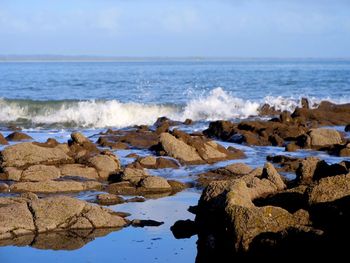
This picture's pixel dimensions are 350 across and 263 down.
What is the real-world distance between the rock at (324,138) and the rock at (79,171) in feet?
24.6

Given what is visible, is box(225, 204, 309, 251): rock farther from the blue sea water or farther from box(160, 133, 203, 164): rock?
box(160, 133, 203, 164): rock

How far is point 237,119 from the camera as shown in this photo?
31234 millimetres

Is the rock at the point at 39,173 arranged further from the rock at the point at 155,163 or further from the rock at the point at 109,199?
the rock at the point at 155,163

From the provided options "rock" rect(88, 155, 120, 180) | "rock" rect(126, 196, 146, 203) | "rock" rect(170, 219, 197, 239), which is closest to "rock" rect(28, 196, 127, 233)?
"rock" rect(170, 219, 197, 239)

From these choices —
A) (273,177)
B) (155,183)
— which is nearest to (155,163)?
(155,183)

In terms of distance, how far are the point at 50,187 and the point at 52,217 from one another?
2.90 metres

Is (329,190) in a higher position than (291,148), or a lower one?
higher

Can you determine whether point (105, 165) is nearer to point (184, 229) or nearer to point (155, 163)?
point (155, 163)

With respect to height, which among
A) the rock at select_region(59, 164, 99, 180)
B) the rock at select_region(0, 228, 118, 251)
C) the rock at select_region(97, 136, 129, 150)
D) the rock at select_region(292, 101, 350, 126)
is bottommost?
the rock at select_region(292, 101, 350, 126)

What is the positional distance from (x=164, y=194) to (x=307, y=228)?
19.2ft

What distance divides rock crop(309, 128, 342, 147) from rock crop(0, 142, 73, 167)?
760 centimetres

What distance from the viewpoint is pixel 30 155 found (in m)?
15.6

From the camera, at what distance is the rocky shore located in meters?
8.40

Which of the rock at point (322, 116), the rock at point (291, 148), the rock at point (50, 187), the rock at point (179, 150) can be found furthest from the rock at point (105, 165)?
the rock at point (322, 116)
